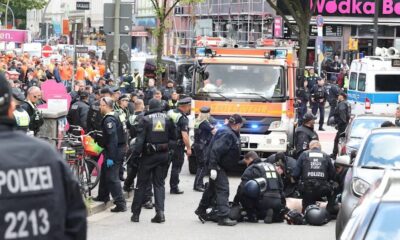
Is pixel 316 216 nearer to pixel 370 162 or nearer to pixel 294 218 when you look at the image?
pixel 294 218

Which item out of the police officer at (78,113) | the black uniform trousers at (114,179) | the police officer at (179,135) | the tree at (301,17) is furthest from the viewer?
the tree at (301,17)

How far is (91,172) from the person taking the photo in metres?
15.8

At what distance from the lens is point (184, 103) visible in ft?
54.6

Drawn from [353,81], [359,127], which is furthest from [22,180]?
[353,81]

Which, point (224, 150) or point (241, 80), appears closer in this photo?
point (224, 150)

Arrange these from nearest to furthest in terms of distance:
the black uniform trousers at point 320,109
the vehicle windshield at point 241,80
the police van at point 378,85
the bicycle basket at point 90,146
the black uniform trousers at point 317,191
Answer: the black uniform trousers at point 317,191
the bicycle basket at point 90,146
the vehicle windshield at point 241,80
the police van at point 378,85
the black uniform trousers at point 320,109

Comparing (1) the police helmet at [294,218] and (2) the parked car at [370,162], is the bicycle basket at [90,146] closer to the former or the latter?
(1) the police helmet at [294,218]

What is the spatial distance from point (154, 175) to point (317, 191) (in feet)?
8.01

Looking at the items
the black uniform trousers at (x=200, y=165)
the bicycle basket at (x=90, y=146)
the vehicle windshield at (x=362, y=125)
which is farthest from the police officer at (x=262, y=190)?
the vehicle windshield at (x=362, y=125)

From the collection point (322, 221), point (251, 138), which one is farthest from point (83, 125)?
point (322, 221)

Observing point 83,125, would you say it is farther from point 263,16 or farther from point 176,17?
point 176,17

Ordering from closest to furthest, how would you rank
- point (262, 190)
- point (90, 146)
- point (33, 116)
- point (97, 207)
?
point (262, 190) < point (33, 116) < point (97, 207) < point (90, 146)

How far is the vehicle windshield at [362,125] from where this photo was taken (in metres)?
20.2

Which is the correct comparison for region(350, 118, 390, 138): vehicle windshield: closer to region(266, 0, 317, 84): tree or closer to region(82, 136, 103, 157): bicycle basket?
region(82, 136, 103, 157): bicycle basket
